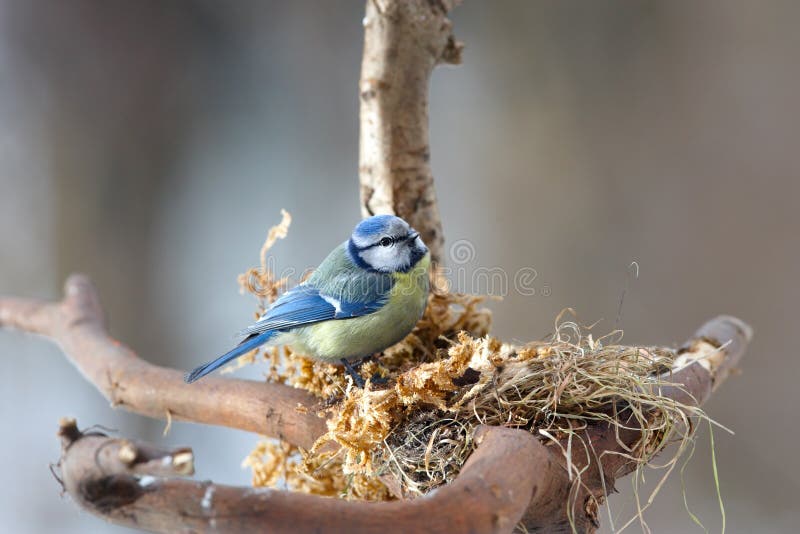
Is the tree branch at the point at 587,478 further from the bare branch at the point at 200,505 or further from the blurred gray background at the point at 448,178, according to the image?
the blurred gray background at the point at 448,178

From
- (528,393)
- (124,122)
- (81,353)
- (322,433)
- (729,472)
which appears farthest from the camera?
(124,122)

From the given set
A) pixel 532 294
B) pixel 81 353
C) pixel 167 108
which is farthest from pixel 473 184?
pixel 81 353

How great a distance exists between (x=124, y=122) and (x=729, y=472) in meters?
2.24

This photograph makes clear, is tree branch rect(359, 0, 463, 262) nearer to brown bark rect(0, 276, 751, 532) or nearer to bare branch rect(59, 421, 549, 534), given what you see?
brown bark rect(0, 276, 751, 532)

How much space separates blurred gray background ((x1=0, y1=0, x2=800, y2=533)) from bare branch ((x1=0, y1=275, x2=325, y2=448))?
0.61 metres

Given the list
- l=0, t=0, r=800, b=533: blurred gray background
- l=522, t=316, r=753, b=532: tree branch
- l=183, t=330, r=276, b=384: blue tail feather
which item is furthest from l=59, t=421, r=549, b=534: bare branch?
l=0, t=0, r=800, b=533: blurred gray background

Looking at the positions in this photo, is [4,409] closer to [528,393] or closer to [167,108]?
[167,108]

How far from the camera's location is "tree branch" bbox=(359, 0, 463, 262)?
1.39 meters

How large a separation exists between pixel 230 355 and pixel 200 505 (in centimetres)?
58

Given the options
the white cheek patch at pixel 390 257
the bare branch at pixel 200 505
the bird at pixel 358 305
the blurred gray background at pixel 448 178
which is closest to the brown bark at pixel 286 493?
the bare branch at pixel 200 505

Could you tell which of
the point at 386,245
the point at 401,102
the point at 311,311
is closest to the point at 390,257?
the point at 386,245

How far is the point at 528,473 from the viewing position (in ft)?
2.72

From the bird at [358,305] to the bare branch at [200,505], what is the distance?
55 cm

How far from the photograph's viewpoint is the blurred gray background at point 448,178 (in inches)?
80.7
